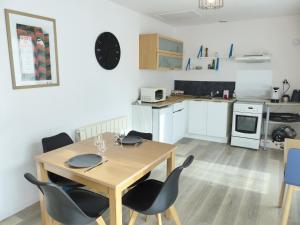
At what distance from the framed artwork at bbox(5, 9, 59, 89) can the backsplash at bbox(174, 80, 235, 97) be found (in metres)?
3.40

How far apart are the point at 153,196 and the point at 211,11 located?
10.7 feet

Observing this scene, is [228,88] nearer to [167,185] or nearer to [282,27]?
[282,27]

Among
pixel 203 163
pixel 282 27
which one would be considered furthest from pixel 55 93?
pixel 282 27

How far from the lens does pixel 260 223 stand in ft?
7.39

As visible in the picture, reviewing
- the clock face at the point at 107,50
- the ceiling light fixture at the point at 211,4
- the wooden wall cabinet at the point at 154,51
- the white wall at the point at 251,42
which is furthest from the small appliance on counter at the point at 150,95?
the ceiling light fixture at the point at 211,4

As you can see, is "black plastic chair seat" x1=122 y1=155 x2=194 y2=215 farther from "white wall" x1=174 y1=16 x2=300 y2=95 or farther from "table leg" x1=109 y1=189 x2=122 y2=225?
"white wall" x1=174 y1=16 x2=300 y2=95

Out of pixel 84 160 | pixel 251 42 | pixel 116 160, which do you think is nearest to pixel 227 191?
pixel 116 160

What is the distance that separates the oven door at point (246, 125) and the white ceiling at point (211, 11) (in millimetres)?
1807

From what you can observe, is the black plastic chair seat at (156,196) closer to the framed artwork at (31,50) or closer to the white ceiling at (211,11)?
the framed artwork at (31,50)

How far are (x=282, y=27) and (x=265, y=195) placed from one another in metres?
3.23

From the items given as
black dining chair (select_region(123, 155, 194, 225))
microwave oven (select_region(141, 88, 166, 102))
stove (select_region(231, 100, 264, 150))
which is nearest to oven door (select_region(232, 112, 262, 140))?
stove (select_region(231, 100, 264, 150))

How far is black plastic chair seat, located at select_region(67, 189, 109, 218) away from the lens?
5.53ft

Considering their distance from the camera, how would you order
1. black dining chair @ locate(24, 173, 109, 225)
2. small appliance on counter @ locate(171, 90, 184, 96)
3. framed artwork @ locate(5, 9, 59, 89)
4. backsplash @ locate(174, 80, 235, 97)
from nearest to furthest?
black dining chair @ locate(24, 173, 109, 225) < framed artwork @ locate(5, 9, 59, 89) < backsplash @ locate(174, 80, 235, 97) < small appliance on counter @ locate(171, 90, 184, 96)

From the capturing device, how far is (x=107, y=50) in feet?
11.1
